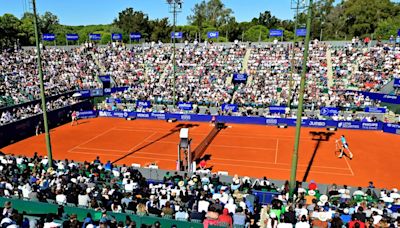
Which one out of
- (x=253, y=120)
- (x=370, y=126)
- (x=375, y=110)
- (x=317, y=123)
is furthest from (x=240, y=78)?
(x=370, y=126)

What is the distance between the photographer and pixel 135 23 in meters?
89.7

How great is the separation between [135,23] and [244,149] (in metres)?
69.9

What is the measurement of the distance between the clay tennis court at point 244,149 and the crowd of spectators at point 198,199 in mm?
6872

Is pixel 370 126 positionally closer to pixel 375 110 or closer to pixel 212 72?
pixel 375 110

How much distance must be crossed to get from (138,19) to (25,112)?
2408 inches

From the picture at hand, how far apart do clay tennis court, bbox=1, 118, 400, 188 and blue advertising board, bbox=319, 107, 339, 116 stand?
2695 mm

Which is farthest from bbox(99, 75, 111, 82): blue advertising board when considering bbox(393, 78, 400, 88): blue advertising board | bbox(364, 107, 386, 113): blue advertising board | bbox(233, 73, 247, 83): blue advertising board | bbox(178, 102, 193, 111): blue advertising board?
bbox(393, 78, 400, 88): blue advertising board

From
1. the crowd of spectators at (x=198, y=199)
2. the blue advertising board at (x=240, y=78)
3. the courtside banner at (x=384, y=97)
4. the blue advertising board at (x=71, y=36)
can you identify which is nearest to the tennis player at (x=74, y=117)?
the crowd of spectators at (x=198, y=199)

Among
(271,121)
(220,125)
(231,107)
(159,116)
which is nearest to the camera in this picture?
(220,125)

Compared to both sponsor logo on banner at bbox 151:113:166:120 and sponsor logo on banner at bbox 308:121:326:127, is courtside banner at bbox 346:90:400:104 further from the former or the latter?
sponsor logo on banner at bbox 151:113:166:120

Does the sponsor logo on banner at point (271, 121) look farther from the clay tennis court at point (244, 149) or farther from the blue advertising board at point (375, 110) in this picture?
the blue advertising board at point (375, 110)

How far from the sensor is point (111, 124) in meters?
38.3

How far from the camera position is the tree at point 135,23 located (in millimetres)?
89875

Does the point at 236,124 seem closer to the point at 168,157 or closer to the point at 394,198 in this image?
the point at 168,157
